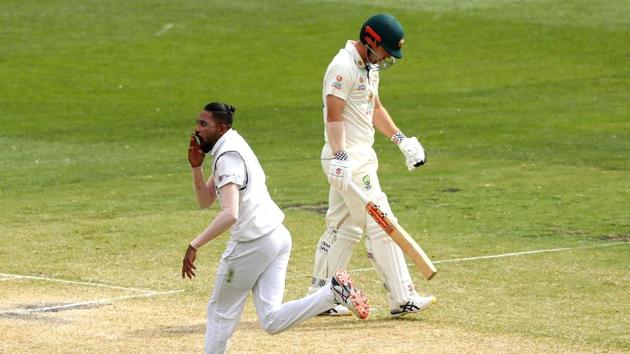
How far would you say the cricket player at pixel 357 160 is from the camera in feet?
41.6

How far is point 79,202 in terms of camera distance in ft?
64.7

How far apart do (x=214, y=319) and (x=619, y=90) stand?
67.9 ft

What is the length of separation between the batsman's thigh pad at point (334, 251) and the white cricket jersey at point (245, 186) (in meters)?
2.39

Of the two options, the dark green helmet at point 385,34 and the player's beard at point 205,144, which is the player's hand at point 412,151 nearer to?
the dark green helmet at point 385,34

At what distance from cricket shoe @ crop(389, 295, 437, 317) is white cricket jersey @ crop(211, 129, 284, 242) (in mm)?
2349

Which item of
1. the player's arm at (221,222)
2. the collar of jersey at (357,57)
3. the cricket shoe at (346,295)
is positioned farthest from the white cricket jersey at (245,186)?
the collar of jersey at (357,57)

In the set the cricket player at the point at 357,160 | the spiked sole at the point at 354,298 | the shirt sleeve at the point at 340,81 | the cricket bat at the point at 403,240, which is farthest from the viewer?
the shirt sleeve at the point at 340,81

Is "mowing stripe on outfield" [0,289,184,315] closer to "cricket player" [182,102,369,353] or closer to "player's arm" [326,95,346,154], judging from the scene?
"player's arm" [326,95,346,154]

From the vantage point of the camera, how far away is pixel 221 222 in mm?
10250

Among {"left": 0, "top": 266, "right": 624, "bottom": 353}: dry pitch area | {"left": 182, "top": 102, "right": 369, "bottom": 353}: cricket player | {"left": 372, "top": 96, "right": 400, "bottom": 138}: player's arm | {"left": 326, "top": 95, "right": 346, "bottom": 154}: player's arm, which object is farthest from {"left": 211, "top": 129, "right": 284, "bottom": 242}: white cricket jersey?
{"left": 372, "top": 96, "right": 400, "bottom": 138}: player's arm

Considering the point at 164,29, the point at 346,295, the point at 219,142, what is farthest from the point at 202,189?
the point at 164,29

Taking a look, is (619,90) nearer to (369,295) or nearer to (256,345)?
(369,295)

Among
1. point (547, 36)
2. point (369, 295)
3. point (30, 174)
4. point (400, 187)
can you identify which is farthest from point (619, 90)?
point (369, 295)

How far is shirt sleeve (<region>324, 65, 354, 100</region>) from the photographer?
504 inches
